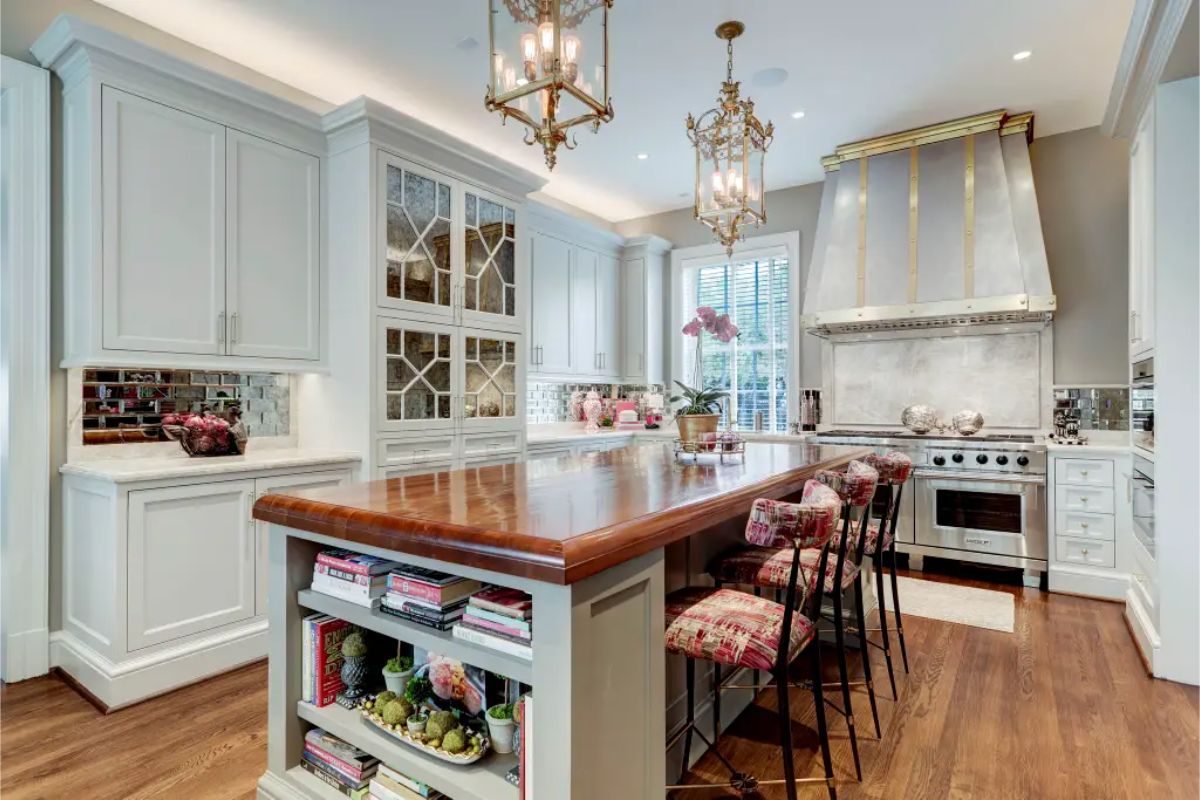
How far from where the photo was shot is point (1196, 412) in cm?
257

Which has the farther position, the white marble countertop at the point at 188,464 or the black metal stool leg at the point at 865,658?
the white marble countertop at the point at 188,464

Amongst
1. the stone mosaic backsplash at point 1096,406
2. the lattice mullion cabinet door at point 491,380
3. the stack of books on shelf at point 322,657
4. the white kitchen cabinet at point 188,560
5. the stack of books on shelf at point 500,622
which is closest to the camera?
the stack of books on shelf at point 500,622

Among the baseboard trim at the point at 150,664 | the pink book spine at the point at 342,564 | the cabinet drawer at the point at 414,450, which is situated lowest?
the baseboard trim at the point at 150,664

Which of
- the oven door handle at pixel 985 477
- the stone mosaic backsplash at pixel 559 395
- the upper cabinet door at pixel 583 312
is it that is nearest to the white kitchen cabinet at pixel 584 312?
the upper cabinet door at pixel 583 312

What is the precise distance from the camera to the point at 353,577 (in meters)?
1.54

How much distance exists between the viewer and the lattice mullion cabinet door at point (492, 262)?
12.7 ft

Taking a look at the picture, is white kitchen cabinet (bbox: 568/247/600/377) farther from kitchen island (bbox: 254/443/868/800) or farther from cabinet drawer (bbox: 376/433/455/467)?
kitchen island (bbox: 254/443/868/800)

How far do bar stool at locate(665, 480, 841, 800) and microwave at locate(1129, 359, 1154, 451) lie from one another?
216cm

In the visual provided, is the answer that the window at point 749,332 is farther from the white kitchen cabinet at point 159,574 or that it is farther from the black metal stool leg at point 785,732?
the black metal stool leg at point 785,732

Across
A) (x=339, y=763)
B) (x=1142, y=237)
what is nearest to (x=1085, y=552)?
(x=1142, y=237)

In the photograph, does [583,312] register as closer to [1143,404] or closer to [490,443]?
[490,443]

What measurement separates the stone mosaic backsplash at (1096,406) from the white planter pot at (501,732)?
457 centimetres

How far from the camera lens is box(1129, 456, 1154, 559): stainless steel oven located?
2791 mm

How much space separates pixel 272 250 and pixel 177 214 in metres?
0.45
